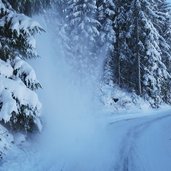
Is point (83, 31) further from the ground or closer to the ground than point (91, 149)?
further from the ground

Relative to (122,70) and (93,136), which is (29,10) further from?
(122,70)

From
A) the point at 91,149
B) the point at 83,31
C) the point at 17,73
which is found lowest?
the point at 91,149

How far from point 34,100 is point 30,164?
2.11m

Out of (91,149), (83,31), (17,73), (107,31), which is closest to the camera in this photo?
(17,73)

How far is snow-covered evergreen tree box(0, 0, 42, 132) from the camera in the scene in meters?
10.0

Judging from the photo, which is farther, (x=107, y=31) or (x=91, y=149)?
(x=107, y=31)

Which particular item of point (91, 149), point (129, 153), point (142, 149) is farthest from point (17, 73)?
point (142, 149)

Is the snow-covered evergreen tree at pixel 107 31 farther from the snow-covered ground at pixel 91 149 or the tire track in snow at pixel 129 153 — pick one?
the tire track in snow at pixel 129 153

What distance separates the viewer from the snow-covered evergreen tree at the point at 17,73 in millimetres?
10023

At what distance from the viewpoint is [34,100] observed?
34.6 feet

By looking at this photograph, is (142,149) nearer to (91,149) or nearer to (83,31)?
(91,149)

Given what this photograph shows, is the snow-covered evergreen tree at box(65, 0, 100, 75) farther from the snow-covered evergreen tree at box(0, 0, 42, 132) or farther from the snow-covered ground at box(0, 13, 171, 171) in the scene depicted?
the snow-covered evergreen tree at box(0, 0, 42, 132)

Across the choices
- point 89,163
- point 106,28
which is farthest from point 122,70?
point 89,163

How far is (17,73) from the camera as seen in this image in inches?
419
